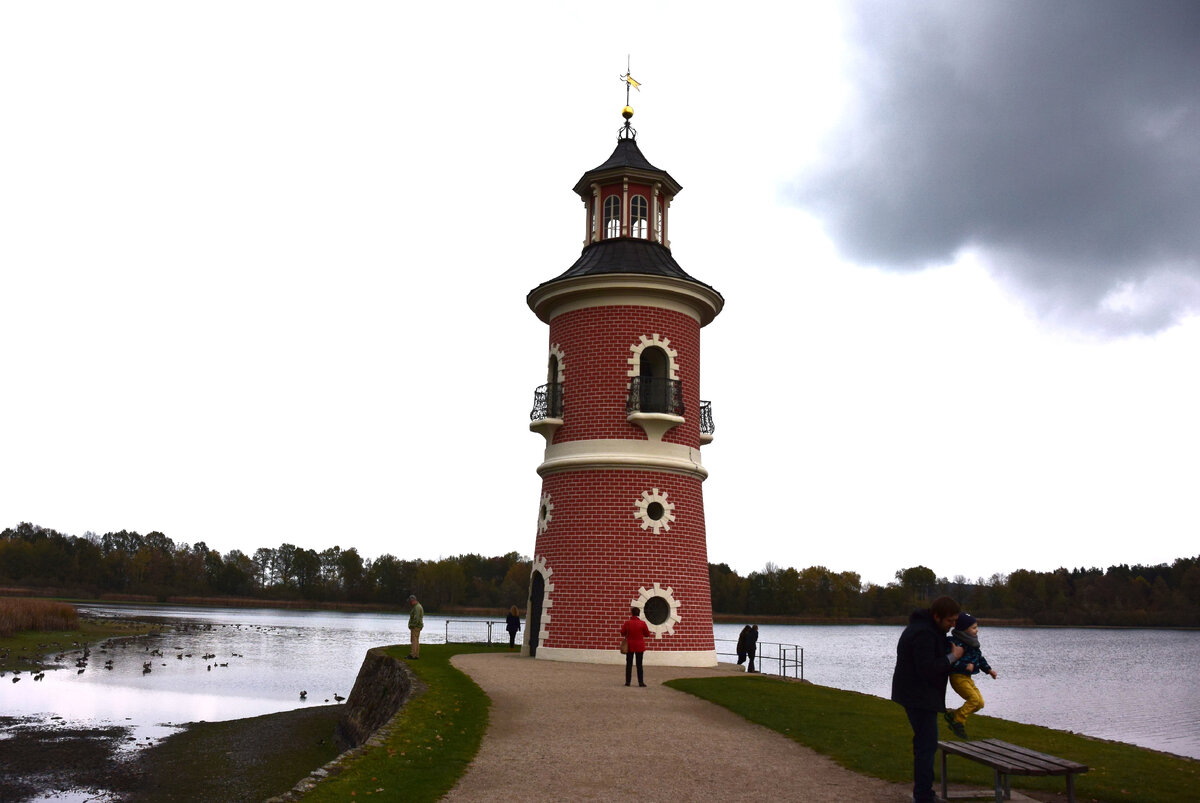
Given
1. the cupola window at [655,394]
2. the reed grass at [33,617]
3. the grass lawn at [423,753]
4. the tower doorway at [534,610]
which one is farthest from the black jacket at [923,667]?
the reed grass at [33,617]

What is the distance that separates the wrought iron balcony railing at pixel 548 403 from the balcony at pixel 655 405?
1.72m

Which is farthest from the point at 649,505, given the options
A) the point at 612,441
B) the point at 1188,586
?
the point at 1188,586

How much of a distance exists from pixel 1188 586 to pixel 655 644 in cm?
9739

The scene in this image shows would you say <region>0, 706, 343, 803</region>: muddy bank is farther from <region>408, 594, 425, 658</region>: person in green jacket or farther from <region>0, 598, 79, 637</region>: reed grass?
<region>0, 598, 79, 637</region>: reed grass

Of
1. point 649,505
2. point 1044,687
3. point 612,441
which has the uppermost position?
point 612,441

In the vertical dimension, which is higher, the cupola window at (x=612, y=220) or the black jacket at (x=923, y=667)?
the cupola window at (x=612, y=220)

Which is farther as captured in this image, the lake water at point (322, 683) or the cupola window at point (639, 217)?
the lake water at point (322, 683)

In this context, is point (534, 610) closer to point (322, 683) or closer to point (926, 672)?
point (322, 683)

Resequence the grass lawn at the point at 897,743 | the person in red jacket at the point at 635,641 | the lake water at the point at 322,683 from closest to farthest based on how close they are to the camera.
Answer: the grass lawn at the point at 897,743 → the person in red jacket at the point at 635,641 → the lake water at the point at 322,683

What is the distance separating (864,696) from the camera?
671 inches

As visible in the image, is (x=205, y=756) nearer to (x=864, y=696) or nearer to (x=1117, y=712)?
(x=864, y=696)

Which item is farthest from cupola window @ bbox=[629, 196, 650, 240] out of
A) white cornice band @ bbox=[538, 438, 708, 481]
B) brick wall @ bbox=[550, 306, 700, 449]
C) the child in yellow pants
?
the child in yellow pants

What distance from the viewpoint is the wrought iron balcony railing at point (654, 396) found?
2117 centimetres

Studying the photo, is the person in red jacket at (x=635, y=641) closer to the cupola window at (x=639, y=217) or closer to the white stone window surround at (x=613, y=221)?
the cupola window at (x=639, y=217)
